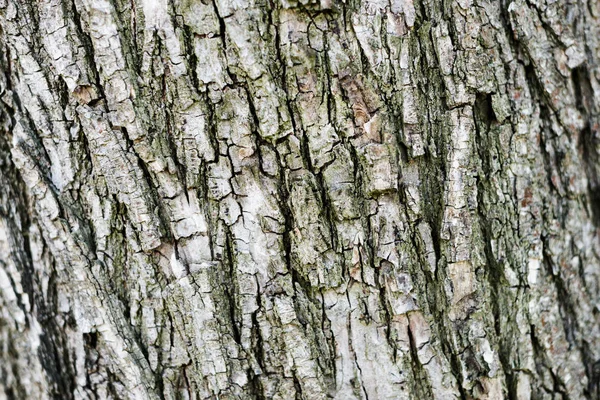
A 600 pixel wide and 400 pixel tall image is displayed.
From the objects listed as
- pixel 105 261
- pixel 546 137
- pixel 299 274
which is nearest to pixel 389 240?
pixel 299 274

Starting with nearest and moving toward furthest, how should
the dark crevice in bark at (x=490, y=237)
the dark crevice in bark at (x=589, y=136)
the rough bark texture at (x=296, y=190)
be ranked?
the rough bark texture at (x=296, y=190) < the dark crevice in bark at (x=490, y=237) < the dark crevice in bark at (x=589, y=136)

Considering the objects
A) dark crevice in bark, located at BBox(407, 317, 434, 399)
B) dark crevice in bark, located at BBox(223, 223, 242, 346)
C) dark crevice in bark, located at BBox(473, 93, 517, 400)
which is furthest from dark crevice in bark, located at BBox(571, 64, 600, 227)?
dark crevice in bark, located at BBox(223, 223, 242, 346)

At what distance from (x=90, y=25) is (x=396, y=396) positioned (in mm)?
1141

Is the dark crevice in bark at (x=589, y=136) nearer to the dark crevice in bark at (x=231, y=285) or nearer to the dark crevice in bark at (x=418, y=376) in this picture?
the dark crevice in bark at (x=418, y=376)

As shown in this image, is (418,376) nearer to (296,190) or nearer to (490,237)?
(490,237)

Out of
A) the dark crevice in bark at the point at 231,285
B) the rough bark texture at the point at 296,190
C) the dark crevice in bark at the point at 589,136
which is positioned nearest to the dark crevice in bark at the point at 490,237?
the rough bark texture at the point at 296,190

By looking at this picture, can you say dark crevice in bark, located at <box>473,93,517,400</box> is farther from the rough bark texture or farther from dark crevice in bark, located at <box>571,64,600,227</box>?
dark crevice in bark, located at <box>571,64,600,227</box>

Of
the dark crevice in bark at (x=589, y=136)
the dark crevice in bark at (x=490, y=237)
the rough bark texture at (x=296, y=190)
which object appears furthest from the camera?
the dark crevice in bark at (x=589, y=136)

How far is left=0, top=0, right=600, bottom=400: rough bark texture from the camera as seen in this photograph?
1202 mm

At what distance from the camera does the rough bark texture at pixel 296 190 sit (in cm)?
120

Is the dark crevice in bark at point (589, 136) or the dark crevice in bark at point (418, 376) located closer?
the dark crevice in bark at point (418, 376)

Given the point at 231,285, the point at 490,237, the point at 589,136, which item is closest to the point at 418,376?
the point at 490,237

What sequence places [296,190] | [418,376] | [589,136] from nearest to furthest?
[296,190] < [418,376] < [589,136]

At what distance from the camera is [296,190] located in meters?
1.24
